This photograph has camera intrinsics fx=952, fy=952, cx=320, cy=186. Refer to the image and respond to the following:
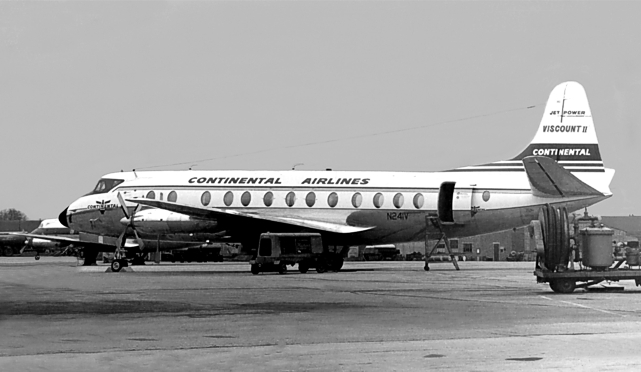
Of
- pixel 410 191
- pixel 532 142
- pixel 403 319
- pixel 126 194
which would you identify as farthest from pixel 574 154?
pixel 403 319

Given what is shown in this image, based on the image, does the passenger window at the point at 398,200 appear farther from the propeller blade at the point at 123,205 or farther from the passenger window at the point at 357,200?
the propeller blade at the point at 123,205

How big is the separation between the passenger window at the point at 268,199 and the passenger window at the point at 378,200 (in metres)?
4.84

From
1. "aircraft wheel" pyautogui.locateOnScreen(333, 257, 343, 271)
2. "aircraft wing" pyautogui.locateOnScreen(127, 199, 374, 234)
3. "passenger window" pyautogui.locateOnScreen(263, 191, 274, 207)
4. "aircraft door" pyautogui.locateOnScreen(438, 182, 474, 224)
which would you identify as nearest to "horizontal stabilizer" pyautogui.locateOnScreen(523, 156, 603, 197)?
"aircraft door" pyautogui.locateOnScreen(438, 182, 474, 224)

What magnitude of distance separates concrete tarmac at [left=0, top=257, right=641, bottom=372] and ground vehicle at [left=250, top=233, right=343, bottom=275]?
42.3ft

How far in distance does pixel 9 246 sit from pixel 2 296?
77.2 meters

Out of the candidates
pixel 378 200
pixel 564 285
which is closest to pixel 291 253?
pixel 378 200

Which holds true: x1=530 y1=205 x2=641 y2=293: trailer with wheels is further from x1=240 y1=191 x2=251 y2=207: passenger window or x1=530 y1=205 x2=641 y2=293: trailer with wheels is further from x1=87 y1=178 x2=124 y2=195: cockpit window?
x1=87 y1=178 x2=124 y2=195: cockpit window

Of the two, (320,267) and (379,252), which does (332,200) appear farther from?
(379,252)

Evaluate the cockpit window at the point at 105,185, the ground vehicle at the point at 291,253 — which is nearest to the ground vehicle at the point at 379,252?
the cockpit window at the point at 105,185

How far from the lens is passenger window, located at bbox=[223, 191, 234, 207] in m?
44.8

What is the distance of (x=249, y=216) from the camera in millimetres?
42156

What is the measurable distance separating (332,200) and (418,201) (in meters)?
4.01

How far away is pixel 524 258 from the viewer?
275 ft

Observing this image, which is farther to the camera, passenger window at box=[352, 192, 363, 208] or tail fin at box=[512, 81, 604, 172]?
tail fin at box=[512, 81, 604, 172]
